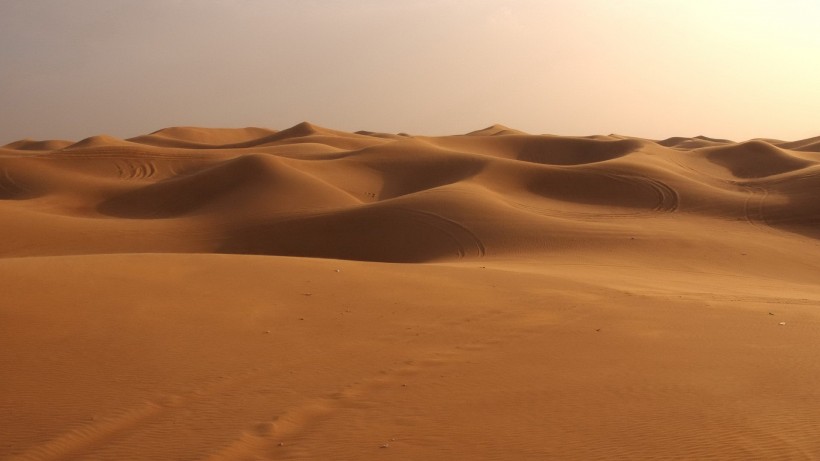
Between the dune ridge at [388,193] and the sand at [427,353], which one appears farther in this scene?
the dune ridge at [388,193]

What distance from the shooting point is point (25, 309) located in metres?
7.66

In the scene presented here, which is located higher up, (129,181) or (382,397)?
(129,181)

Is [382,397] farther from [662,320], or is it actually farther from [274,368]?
[662,320]

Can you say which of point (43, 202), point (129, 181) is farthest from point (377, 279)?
point (129, 181)

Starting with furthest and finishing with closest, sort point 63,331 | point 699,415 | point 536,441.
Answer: point 63,331 → point 699,415 → point 536,441

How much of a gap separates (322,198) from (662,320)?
2003 cm

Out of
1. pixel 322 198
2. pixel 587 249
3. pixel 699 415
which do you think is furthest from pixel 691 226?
pixel 699 415

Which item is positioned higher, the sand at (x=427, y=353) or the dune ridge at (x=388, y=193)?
the dune ridge at (x=388, y=193)

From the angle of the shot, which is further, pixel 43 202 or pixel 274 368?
pixel 43 202

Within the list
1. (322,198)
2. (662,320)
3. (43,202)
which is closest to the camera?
(662,320)

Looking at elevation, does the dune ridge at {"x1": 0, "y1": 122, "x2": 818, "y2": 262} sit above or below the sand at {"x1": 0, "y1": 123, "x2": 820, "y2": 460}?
above

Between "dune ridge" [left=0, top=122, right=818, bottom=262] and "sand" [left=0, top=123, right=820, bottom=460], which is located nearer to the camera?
"sand" [left=0, top=123, right=820, bottom=460]

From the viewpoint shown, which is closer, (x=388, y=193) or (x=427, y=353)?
(x=427, y=353)

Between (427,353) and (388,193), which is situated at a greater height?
(388,193)
